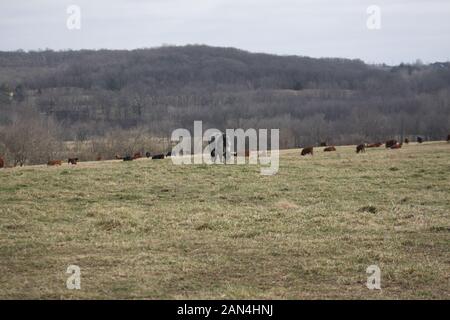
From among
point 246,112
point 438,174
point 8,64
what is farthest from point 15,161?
point 8,64

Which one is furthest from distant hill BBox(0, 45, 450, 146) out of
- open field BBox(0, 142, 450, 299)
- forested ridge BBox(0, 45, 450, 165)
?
open field BBox(0, 142, 450, 299)

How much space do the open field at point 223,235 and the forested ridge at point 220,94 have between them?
46.4 meters

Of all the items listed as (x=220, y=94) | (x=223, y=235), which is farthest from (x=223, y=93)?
(x=223, y=235)

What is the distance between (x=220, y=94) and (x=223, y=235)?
122m

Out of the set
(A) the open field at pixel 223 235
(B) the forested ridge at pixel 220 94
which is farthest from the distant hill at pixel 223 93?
(A) the open field at pixel 223 235

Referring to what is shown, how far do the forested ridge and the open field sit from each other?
4642 centimetres

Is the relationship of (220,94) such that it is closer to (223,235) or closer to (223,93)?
(223,93)

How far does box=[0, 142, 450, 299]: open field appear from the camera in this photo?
8719 mm

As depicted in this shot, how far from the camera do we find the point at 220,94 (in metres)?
134

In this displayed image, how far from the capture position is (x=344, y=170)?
23578 mm

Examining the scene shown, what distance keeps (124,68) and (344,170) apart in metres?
132

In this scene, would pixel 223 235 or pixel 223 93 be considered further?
pixel 223 93

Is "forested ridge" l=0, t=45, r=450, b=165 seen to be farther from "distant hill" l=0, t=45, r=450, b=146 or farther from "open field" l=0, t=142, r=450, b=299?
"open field" l=0, t=142, r=450, b=299
